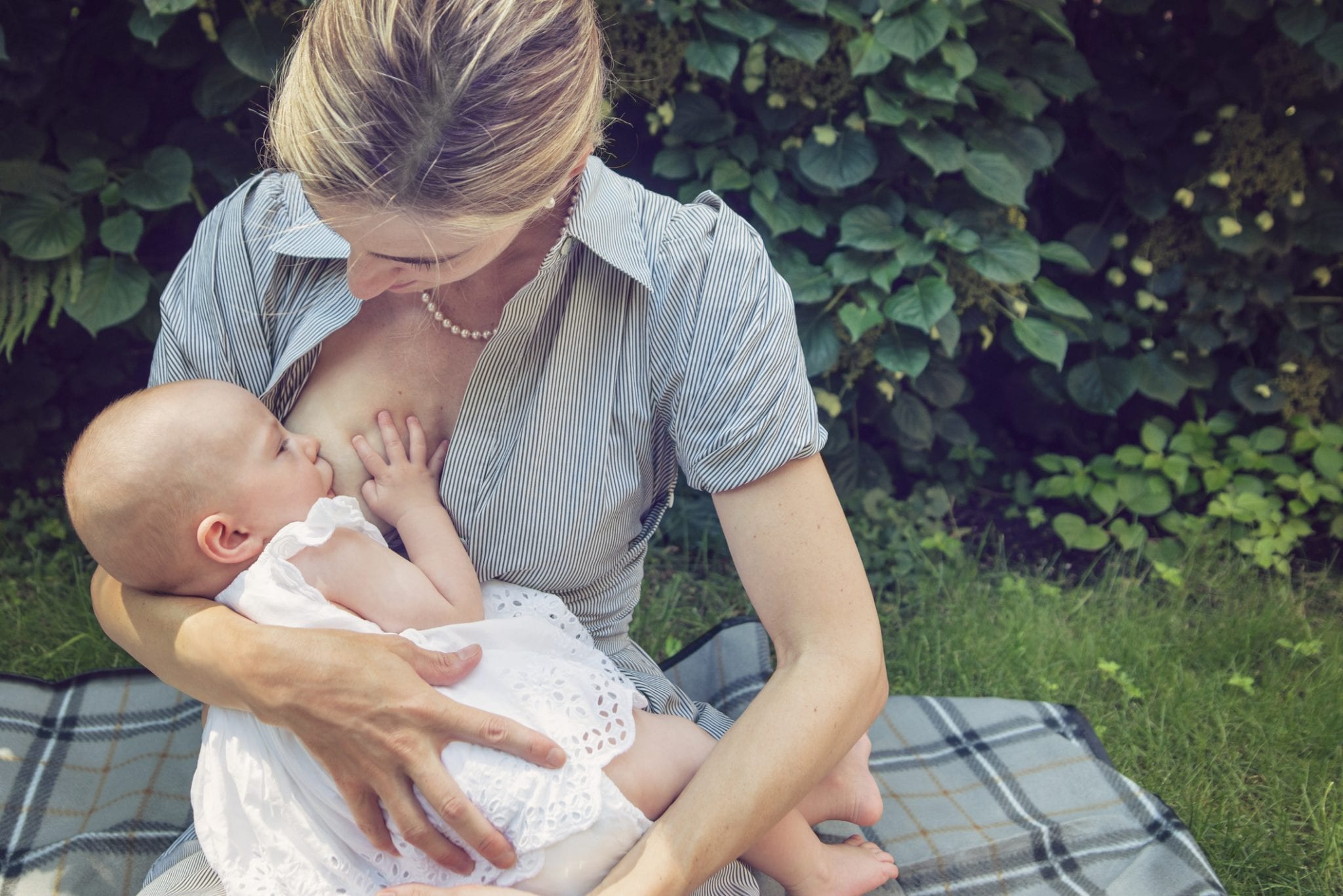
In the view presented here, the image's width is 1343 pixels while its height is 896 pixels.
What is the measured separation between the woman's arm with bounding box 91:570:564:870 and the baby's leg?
6.5 inches

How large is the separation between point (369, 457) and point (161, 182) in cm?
150

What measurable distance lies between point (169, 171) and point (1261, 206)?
3.12 m

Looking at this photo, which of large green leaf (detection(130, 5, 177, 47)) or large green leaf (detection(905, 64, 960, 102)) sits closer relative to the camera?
large green leaf (detection(130, 5, 177, 47))

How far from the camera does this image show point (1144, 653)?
2668 millimetres

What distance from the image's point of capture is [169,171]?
2.61 metres

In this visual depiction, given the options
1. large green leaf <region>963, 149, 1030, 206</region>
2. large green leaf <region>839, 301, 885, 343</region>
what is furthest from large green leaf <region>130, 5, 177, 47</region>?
large green leaf <region>963, 149, 1030, 206</region>

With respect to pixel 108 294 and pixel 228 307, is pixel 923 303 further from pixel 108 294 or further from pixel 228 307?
pixel 108 294

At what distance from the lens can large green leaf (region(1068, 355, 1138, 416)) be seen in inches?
126

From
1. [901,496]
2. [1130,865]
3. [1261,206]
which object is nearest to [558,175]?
[1130,865]

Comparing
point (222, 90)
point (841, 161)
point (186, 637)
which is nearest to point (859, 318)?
point (841, 161)

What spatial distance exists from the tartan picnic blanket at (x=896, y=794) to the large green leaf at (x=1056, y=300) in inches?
42.5

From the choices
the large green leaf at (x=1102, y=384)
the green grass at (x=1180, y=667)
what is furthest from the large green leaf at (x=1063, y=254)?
the green grass at (x=1180, y=667)

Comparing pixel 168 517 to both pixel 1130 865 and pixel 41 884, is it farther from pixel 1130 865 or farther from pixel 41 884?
pixel 1130 865

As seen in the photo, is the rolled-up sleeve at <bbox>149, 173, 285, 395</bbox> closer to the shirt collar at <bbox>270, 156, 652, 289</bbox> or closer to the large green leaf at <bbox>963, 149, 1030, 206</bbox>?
the shirt collar at <bbox>270, 156, 652, 289</bbox>
